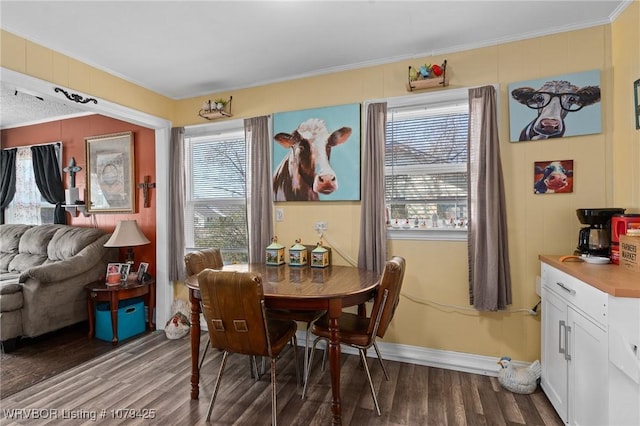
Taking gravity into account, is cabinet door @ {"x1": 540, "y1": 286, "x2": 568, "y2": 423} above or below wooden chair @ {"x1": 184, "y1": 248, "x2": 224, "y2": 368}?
below

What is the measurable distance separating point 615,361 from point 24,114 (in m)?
6.36

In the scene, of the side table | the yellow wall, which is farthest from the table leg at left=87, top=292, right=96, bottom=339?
the yellow wall

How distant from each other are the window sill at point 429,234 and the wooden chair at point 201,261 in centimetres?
153

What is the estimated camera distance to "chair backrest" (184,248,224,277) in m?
2.50

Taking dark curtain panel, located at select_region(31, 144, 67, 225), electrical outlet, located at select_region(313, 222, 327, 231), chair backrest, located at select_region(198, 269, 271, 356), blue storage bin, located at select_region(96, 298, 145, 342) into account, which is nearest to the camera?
chair backrest, located at select_region(198, 269, 271, 356)

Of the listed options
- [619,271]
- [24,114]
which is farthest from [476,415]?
[24,114]

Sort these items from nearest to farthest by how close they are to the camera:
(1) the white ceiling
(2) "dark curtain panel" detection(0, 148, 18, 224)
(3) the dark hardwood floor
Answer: (1) the white ceiling
(3) the dark hardwood floor
(2) "dark curtain panel" detection(0, 148, 18, 224)

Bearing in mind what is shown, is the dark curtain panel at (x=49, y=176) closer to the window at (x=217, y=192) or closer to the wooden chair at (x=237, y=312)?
the window at (x=217, y=192)

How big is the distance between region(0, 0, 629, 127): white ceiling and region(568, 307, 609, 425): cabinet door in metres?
1.91

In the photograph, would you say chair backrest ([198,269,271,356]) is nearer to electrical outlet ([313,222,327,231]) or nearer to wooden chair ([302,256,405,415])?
wooden chair ([302,256,405,415])

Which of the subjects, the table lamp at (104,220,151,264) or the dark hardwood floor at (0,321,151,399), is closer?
the dark hardwood floor at (0,321,151,399)

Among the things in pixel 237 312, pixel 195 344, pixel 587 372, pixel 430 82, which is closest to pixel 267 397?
pixel 195 344

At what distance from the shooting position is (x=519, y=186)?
239 cm

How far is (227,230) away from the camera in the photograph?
3406 mm
